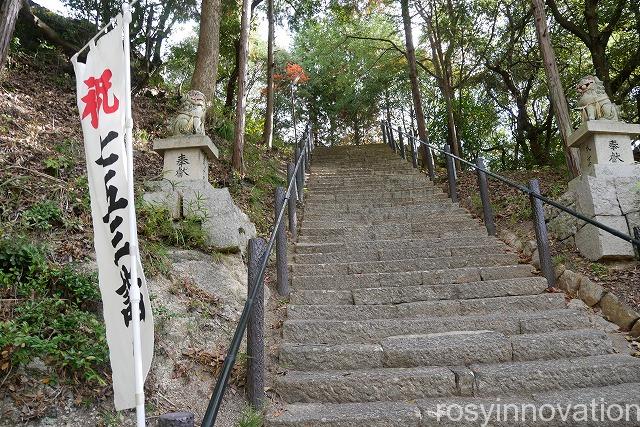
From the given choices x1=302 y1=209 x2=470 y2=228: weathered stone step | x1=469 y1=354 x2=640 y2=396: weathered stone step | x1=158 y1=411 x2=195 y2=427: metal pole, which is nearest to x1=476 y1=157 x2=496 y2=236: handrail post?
x1=302 y1=209 x2=470 y2=228: weathered stone step

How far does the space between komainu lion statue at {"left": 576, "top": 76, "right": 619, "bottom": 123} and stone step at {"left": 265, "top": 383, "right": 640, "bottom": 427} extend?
10.1ft

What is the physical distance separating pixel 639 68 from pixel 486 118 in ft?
13.0

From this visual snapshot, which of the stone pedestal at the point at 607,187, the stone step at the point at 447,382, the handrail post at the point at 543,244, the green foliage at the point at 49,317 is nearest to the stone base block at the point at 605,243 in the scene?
the stone pedestal at the point at 607,187

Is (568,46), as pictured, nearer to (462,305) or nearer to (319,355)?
(462,305)

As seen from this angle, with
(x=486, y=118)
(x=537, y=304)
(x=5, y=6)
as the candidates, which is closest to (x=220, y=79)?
(x=486, y=118)

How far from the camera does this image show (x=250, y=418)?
2635 mm

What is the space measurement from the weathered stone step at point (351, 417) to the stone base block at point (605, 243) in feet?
9.28

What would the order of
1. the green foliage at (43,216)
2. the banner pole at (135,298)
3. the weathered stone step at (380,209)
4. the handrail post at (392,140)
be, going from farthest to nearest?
the handrail post at (392,140) < the weathered stone step at (380,209) < the green foliage at (43,216) < the banner pole at (135,298)

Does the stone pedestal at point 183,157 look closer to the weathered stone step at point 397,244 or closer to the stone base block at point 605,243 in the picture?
the weathered stone step at point 397,244

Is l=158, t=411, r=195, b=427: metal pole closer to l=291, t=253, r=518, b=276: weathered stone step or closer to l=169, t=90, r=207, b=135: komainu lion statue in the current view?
l=291, t=253, r=518, b=276: weathered stone step

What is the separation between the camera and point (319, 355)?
10.7 feet

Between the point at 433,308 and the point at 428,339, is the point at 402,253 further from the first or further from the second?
the point at 428,339

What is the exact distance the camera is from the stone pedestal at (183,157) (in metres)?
4.50

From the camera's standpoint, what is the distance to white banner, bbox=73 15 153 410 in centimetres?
214
